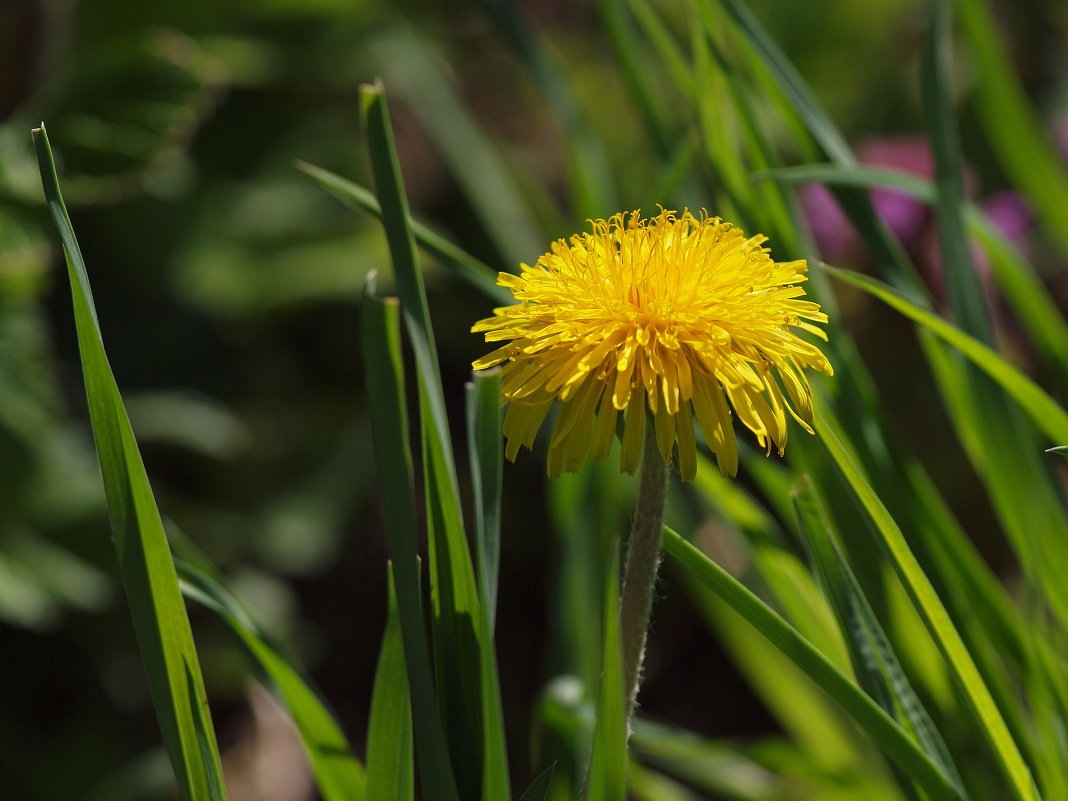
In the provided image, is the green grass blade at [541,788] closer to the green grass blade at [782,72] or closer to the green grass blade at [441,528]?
the green grass blade at [441,528]

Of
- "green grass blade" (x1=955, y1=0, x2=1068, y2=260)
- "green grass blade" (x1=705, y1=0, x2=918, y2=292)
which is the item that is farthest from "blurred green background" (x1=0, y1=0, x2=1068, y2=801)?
"green grass blade" (x1=955, y1=0, x2=1068, y2=260)

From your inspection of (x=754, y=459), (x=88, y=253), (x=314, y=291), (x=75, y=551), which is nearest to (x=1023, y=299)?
(x=754, y=459)

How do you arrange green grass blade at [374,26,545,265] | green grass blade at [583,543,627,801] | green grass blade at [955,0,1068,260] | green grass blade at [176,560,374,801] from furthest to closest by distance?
green grass blade at [374,26,545,265], green grass blade at [955,0,1068,260], green grass blade at [176,560,374,801], green grass blade at [583,543,627,801]

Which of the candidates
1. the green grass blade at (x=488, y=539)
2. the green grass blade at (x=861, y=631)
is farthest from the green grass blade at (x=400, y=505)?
the green grass blade at (x=861, y=631)

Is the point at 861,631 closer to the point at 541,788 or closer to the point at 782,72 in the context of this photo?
the point at 541,788

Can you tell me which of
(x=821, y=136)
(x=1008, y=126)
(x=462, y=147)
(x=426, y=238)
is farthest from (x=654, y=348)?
(x=462, y=147)

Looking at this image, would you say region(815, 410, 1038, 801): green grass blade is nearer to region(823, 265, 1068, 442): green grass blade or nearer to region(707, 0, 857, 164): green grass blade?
region(823, 265, 1068, 442): green grass blade

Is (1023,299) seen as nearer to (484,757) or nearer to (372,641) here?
(484,757)
